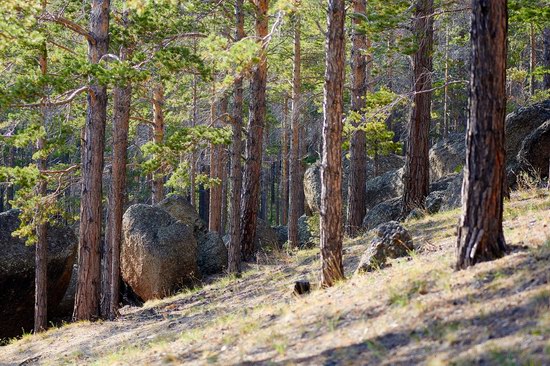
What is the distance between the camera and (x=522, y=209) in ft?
35.7

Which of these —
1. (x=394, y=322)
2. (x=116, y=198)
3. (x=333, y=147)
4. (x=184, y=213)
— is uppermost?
(x=333, y=147)

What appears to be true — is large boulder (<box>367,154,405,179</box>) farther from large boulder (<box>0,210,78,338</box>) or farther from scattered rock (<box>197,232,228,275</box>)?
large boulder (<box>0,210,78,338</box>)

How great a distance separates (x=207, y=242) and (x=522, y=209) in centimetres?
1172

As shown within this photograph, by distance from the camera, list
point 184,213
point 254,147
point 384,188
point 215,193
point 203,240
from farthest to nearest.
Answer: point 215,193
point 384,188
point 184,213
point 203,240
point 254,147

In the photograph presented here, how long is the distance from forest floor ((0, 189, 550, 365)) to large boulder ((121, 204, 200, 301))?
6.15 m

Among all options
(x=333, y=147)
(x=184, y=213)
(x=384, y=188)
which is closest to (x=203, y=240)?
(x=184, y=213)

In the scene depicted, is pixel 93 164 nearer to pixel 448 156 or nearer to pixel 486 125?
pixel 486 125

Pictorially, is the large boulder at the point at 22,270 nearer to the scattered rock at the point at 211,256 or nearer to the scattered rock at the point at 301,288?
the scattered rock at the point at 211,256

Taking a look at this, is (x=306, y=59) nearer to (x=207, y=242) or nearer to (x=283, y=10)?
(x=207, y=242)

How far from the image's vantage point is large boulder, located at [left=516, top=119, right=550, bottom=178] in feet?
46.9

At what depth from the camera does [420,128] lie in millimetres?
15445

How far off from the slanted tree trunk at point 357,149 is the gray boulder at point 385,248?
24.9 ft

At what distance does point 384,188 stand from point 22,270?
12671mm

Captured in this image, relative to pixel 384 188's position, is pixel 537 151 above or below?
above
